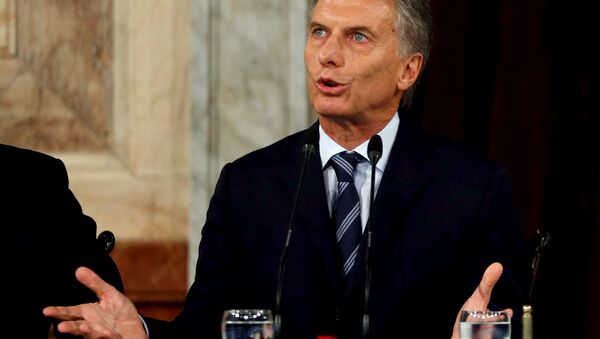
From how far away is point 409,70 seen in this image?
312cm

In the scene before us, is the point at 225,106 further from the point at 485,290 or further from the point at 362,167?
the point at 485,290

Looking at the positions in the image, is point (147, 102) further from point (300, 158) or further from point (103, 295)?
point (103, 295)

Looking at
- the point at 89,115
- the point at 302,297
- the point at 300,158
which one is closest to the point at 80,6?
the point at 89,115

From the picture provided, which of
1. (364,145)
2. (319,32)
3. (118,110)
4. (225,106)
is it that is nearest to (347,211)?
(364,145)

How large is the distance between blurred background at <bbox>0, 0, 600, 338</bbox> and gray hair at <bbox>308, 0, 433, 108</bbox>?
0.91 m

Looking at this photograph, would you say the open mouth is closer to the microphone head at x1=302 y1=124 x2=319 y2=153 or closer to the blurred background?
the microphone head at x1=302 y1=124 x2=319 y2=153

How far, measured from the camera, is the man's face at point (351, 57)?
296 centimetres

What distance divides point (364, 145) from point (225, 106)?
4.08 ft

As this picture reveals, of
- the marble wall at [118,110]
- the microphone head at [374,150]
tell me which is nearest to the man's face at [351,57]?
the microphone head at [374,150]

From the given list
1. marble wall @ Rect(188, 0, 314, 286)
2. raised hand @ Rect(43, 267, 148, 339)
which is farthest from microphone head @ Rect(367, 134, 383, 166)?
marble wall @ Rect(188, 0, 314, 286)

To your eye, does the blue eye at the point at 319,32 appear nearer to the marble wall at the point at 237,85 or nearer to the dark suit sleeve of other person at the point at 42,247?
the dark suit sleeve of other person at the point at 42,247

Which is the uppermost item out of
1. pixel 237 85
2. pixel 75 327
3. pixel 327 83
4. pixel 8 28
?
pixel 8 28

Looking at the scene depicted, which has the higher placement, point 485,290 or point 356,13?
point 356,13

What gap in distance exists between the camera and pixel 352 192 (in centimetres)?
298
